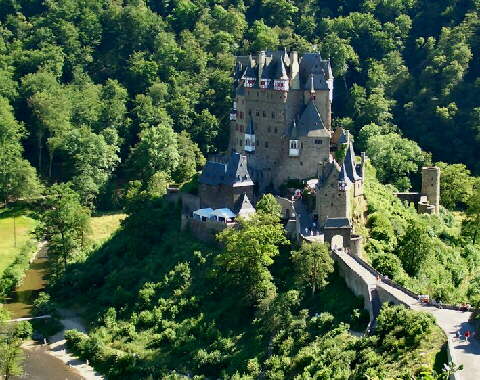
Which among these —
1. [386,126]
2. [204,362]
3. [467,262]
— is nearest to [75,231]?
[204,362]

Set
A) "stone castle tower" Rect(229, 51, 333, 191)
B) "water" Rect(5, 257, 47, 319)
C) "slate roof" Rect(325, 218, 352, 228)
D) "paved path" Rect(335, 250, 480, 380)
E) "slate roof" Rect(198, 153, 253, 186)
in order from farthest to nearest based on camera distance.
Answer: "water" Rect(5, 257, 47, 319) → "stone castle tower" Rect(229, 51, 333, 191) → "slate roof" Rect(198, 153, 253, 186) → "slate roof" Rect(325, 218, 352, 228) → "paved path" Rect(335, 250, 480, 380)

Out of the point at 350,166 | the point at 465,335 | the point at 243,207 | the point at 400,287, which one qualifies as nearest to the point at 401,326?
the point at 465,335

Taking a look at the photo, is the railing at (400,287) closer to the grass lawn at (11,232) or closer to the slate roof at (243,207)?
the slate roof at (243,207)

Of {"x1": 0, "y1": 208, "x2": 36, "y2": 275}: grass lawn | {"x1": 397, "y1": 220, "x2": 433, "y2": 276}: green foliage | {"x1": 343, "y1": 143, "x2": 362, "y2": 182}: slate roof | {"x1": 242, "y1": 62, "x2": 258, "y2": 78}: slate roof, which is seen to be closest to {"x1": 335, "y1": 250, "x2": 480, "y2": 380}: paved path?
{"x1": 397, "y1": 220, "x2": 433, "y2": 276}: green foliage

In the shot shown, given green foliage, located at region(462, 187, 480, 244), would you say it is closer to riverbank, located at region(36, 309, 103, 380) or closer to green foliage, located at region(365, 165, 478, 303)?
green foliage, located at region(365, 165, 478, 303)

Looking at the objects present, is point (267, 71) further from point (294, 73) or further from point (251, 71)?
point (294, 73)

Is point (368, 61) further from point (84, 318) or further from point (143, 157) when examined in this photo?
point (84, 318)
